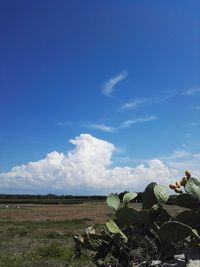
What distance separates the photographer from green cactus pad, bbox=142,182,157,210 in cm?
639

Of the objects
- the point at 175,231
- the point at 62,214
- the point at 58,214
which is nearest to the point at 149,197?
the point at 175,231

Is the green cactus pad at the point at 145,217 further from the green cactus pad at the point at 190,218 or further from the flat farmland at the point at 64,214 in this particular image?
the flat farmland at the point at 64,214

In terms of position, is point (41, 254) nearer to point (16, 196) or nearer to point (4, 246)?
point (4, 246)

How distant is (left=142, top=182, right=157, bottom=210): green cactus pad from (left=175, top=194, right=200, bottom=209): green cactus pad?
44 centimetres

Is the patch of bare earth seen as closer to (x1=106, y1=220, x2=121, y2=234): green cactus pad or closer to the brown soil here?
the brown soil

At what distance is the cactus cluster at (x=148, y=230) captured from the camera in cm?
592

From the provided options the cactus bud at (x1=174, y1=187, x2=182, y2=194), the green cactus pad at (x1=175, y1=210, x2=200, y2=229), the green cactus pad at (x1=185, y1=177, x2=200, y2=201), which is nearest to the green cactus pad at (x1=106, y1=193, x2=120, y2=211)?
the cactus bud at (x1=174, y1=187, x2=182, y2=194)

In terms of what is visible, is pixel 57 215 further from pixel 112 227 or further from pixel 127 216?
pixel 112 227

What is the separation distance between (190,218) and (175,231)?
425 mm

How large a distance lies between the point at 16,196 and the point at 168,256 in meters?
179

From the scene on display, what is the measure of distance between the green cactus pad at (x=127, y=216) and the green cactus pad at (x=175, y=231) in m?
0.68

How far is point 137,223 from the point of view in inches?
259

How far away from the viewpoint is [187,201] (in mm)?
5977

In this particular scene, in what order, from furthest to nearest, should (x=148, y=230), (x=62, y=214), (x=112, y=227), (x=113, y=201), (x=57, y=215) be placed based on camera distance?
(x=62, y=214), (x=57, y=215), (x=113, y=201), (x=148, y=230), (x=112, y=227)
